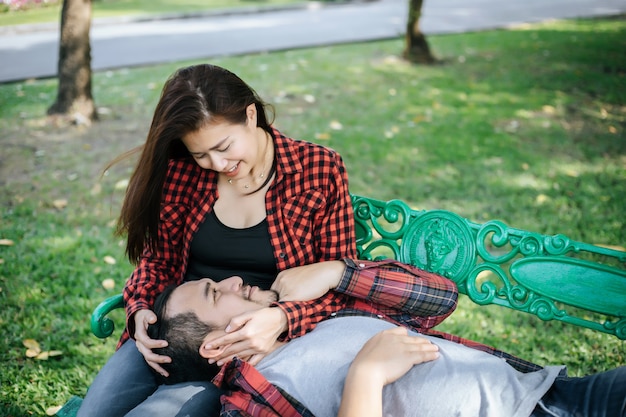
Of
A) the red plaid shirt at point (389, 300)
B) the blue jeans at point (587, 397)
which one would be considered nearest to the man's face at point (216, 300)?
the red plaid shirt at point (389, 300)

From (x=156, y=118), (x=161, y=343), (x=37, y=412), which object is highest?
(x=156, y=118)

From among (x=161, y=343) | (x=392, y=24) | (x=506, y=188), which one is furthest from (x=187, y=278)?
(x=392, y=24)

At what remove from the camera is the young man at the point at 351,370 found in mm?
2234

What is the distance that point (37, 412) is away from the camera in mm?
3221

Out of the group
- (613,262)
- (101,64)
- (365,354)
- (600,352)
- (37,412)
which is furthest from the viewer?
(101,64)

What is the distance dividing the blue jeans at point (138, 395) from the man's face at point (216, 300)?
285 millimetres

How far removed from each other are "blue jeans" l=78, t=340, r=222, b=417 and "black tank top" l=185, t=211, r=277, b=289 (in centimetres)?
50

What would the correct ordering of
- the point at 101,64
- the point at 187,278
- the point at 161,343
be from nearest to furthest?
the point at 161,343, the point at 187,278, the point at 101,64

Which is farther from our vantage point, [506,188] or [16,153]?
[16,153]

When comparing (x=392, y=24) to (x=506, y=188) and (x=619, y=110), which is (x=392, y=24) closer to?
(x=619, y=110)

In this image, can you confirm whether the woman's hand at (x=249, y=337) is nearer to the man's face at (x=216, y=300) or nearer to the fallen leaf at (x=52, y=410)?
the man's face at (x=216, y=300)

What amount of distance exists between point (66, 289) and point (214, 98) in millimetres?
2449

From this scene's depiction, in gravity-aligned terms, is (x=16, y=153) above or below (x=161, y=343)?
below

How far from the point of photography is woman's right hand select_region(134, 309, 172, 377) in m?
2.48
